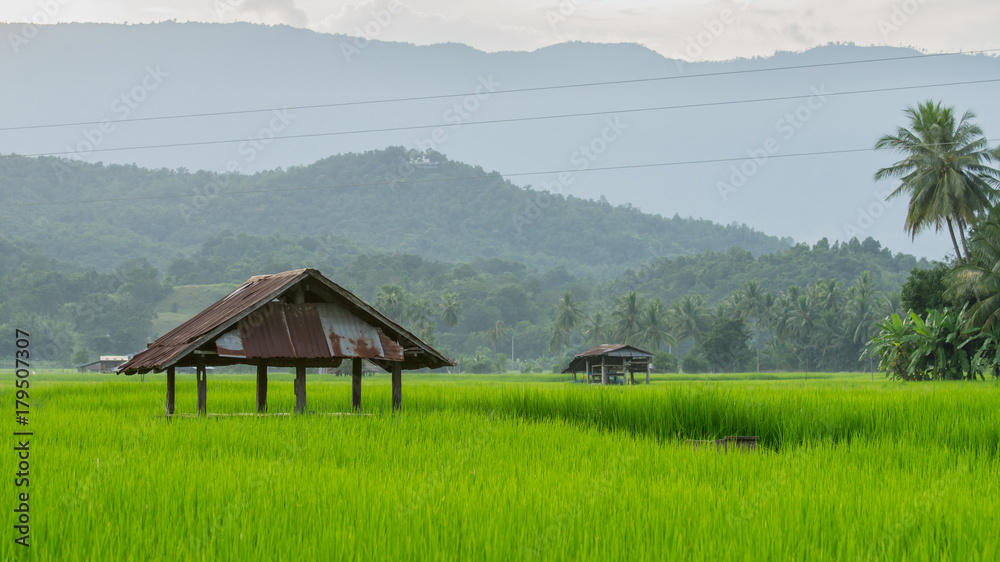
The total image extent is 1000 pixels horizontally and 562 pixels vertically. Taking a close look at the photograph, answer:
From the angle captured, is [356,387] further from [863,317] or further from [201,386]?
[863,317]

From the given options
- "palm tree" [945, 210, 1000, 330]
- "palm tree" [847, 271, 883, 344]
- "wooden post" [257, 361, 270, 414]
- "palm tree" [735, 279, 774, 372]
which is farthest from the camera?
"palm tree" [735, 279, 774, 372]

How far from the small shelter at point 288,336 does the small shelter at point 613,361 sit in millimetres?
31248

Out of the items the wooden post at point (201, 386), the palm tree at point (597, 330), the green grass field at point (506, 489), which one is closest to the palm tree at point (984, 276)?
the green grass field at point (506, 489)

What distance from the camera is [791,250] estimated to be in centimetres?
15100

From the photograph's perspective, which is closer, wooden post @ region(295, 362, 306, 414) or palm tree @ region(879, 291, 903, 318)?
wooden post @ region(295, 362, 306, 414)

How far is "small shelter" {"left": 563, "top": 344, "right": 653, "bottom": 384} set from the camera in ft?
151

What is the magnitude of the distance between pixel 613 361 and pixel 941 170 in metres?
20.3

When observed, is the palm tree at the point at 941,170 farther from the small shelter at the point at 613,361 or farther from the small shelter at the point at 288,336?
the small shelter at the point at 288,336

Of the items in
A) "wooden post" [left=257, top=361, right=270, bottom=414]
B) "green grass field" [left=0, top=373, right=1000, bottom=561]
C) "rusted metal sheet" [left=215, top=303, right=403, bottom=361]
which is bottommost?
"green grass field" [left=0, top=373, right=1000, bottom=561]

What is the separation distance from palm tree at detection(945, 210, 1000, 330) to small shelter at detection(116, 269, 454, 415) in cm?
2940

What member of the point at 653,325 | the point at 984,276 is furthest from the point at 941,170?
the point at 653,325

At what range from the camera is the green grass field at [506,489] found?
5.34 m

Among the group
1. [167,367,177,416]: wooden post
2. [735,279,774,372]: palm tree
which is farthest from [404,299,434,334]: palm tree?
[167,367,177,416]: wooden post

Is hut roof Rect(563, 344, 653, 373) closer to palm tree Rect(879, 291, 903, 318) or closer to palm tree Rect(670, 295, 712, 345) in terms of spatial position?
palm tree Rect(879, 291, 903, 318)
